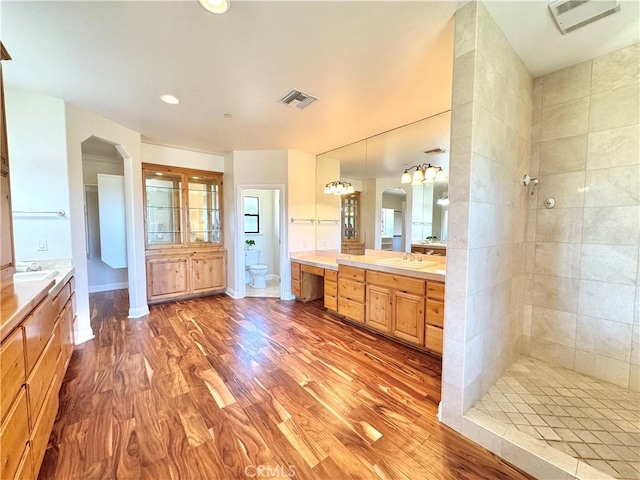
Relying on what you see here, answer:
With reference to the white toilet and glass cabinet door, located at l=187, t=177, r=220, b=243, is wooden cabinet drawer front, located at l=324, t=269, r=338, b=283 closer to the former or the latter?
the white toilet

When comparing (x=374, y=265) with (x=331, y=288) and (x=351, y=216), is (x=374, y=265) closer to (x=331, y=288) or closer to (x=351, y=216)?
(x=331, y=288)

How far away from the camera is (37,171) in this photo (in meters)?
2.57

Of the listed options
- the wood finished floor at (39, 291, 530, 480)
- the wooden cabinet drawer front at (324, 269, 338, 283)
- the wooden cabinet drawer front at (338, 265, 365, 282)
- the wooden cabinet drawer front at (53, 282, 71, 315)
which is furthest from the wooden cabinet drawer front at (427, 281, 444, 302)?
the wooden cabinet drawer front at (53, 282, 71, 315)

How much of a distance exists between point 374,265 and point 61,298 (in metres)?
2.91

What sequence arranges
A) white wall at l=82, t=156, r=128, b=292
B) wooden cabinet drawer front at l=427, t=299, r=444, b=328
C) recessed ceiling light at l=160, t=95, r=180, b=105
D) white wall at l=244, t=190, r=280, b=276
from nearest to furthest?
wooden cabinet drawer front at l=427, t=299, r=444, b=328
recessed ceiling light at l=160, t=95, r=180, b=105
white wall at l=82, t=156, r=128, b=292
white wall at l=244, t=190, r=280, b=276

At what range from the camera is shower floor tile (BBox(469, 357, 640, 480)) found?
138cm

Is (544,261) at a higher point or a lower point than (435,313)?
higher

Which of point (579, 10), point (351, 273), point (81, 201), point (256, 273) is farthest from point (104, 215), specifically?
point (579, 10)

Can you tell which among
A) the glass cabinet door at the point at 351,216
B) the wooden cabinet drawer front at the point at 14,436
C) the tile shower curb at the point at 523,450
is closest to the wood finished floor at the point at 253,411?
the tile shower curb at the point at 523,450

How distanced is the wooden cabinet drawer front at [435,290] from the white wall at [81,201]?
3758 millimetres

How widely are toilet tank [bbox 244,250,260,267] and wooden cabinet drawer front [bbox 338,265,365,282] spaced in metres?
2.75

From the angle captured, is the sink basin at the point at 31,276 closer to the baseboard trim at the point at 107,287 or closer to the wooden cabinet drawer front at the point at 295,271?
the wooden cabinet drawer front at the point at 295,271

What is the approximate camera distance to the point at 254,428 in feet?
5.44

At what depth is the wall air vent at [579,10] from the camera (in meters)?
1.46
